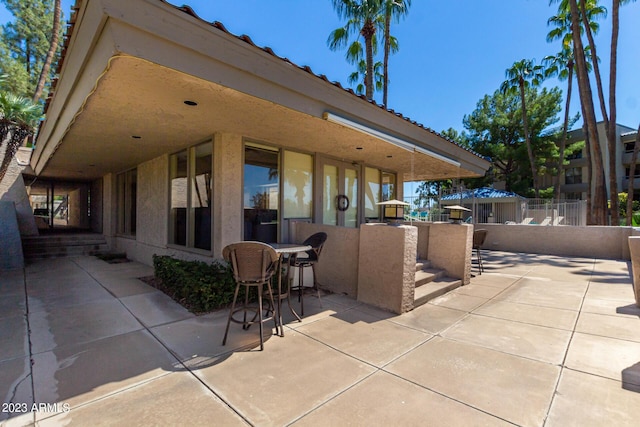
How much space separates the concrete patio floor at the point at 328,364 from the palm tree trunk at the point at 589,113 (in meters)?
8.36

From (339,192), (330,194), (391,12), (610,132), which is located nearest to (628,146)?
(610,132)

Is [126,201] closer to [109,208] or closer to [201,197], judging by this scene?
[109,208]

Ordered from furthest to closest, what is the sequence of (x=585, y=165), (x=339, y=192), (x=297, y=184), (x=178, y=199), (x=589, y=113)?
1. (x=585, y=165)
2. (x=589, y=113)
3. (x=339, y=192)
4. (x=178, y=199)
5. (x=297, y=184)

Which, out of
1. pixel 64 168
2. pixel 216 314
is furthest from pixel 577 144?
pixel 64 168

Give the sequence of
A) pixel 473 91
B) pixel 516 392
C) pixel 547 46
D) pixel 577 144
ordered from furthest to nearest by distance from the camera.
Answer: pixel 473 91
pixel 577 144
pixel 547 46
pixel 516 392

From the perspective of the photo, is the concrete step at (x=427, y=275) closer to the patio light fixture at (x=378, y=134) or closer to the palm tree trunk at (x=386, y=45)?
the patio light fixture at (x=378, y=134)

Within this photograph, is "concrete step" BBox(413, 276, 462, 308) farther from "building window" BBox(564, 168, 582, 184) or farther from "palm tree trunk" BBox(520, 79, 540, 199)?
"building window" BBox(564, 168, 582, 184)

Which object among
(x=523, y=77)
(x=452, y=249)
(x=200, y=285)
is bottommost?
(x=200, y=285)

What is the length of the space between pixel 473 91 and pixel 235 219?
27301 mm

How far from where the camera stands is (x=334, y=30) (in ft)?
44.2

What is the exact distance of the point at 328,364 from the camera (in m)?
2.64

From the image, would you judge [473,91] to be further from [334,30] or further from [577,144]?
[334,30]

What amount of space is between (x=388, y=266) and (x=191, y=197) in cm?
396

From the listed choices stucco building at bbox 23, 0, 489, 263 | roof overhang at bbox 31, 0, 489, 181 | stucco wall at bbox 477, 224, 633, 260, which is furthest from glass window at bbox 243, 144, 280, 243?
stucco wall at bbox 477, 224, 633, 260
